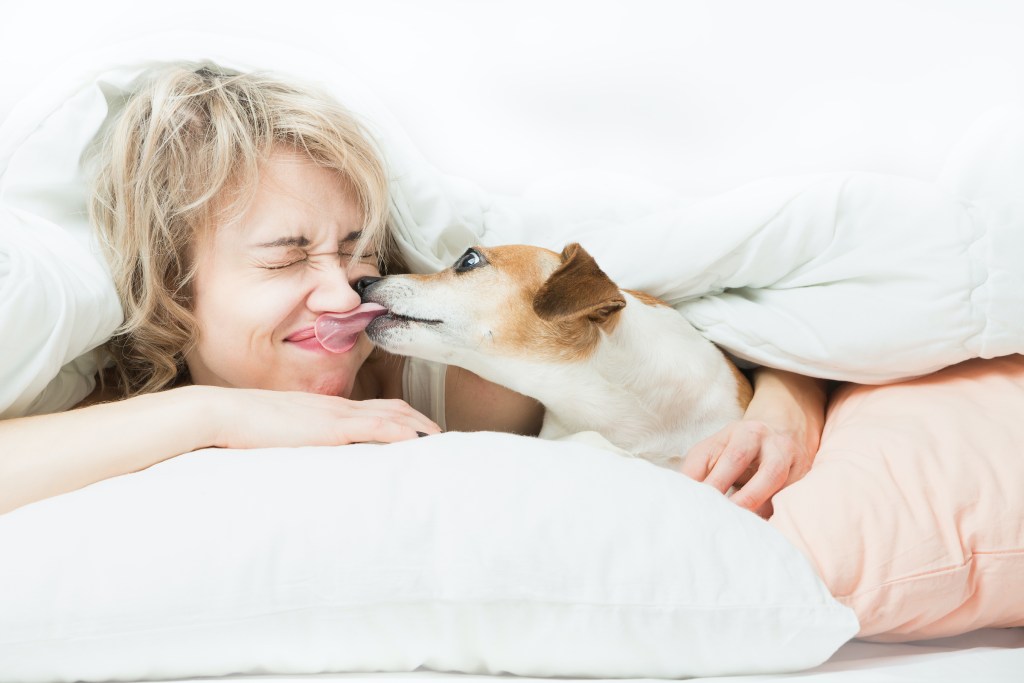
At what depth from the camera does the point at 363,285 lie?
1.49m

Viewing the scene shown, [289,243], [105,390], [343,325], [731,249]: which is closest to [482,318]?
[343,325]

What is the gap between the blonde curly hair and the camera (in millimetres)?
1430

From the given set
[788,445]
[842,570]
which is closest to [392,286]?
[788,445]

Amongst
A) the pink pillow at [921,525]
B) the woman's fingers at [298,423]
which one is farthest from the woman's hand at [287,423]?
the pink pillow at [921,525]

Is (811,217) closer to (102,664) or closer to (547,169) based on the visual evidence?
(547,169)

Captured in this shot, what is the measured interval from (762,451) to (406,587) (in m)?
0.61

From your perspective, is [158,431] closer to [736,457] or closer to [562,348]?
[562,348]

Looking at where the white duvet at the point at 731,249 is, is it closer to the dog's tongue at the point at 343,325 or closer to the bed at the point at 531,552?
the bed at the point at 531,552

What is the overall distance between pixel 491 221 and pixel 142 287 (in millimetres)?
715

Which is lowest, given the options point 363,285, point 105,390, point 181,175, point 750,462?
point 105,390

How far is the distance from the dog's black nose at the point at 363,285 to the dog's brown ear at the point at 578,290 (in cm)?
30

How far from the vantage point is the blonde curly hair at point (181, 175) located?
1.43 meters

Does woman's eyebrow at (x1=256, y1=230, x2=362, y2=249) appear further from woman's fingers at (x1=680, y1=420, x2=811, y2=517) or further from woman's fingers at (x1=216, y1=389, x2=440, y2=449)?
woman's fingers at (x1=680, y1=420, x2=811, y2=517)

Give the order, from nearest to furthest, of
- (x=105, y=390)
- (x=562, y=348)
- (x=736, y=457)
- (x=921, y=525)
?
(x=921, y=525)
(x=736, y=457)
(x=562, y=348)
(x=105, y=390)
